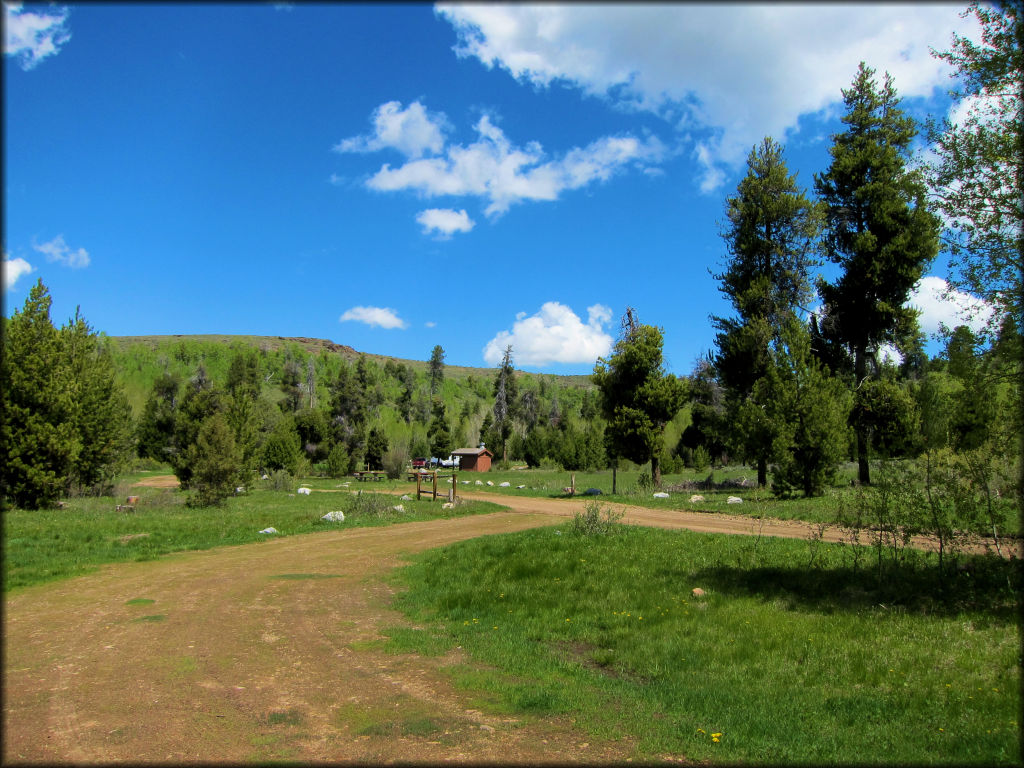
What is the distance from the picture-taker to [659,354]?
29.9m

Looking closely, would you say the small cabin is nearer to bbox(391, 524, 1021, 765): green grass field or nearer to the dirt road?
the dirt road

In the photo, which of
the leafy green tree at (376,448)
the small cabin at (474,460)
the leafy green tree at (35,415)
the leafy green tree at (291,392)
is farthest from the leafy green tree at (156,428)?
the leafy green tree at (35,415)

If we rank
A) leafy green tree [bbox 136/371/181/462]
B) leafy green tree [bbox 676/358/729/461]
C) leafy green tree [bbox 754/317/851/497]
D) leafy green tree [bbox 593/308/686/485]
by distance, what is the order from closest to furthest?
leafy green tree [bbox 754/317/851/497]
leafy green tree [bbox 593/308/686/485]
leafy green tree [bbox 676/358/729/461]
leafy green tree [bbox 136/371/181/462]

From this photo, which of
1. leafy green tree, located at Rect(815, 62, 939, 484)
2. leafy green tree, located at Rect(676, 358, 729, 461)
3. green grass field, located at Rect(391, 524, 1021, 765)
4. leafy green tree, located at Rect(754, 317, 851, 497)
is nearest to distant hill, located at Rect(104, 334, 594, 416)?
leafy green tree, located at Rect(676, 358, 729, 461)

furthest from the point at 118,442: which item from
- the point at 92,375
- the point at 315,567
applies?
the point at 315,567

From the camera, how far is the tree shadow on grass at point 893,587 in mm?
7836

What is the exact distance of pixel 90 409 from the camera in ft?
85.2

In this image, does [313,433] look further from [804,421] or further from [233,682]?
[233,682]

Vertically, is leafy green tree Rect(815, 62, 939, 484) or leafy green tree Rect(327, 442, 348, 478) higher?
leafy green tree Rect(815, 62, 939, 484)

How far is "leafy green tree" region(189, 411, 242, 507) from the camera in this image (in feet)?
81.3

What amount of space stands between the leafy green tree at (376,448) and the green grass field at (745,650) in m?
49.1

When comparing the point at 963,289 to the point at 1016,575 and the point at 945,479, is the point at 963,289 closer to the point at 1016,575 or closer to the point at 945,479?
the point at 945,479

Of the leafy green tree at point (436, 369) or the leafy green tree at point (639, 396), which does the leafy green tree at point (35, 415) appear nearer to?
the leafy green tree at point (639, 396)

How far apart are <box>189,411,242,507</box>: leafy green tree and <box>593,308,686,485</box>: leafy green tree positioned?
704 inches
